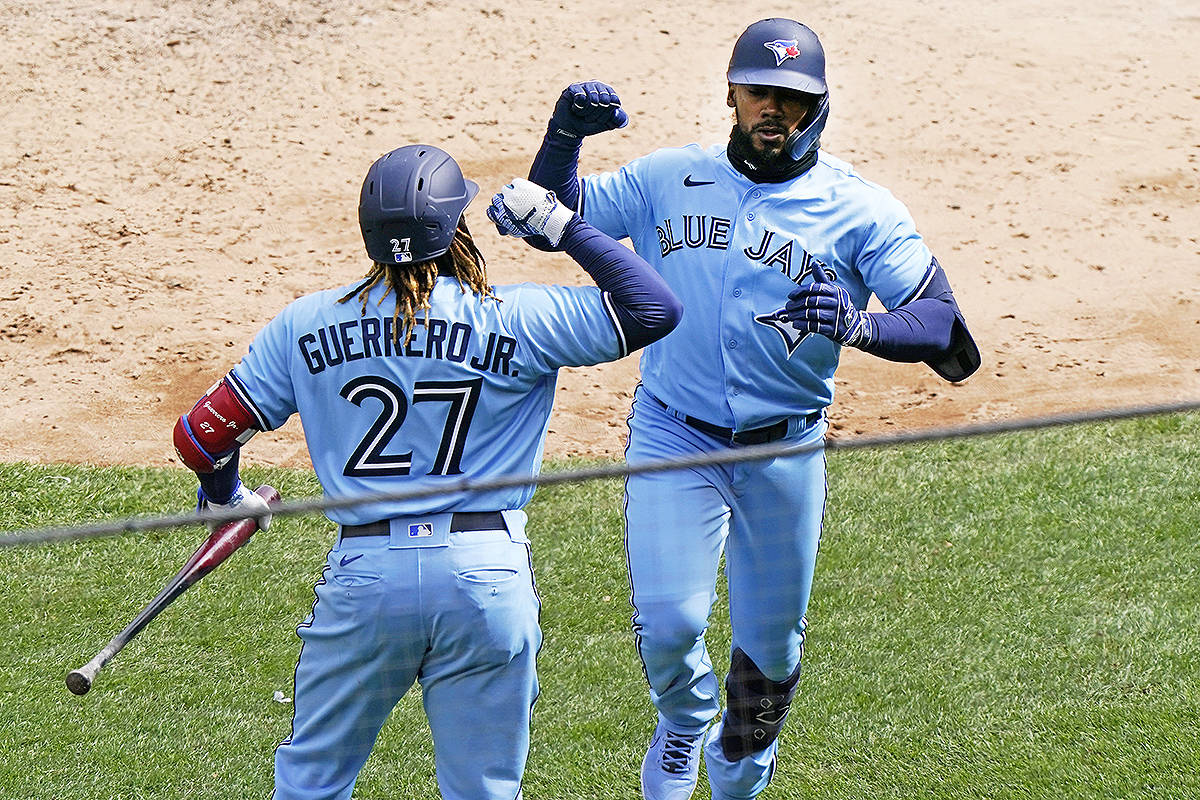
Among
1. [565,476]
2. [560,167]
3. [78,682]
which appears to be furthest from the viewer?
[560,167]

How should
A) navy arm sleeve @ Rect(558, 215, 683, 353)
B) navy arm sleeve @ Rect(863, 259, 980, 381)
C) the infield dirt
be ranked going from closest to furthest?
1. navy arm sleeve @ Rect(558, 215, 683, 353)
2. navy arm sleeve @ Rect(863, 259, 980, 381)
3. the infield dirt

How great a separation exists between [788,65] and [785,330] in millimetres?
688

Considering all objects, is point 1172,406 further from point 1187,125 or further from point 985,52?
point 985,52

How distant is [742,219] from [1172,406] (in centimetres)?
127

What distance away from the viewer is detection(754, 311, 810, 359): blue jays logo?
3939 millimetres

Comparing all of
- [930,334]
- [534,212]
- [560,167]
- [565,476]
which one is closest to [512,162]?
[560,167]

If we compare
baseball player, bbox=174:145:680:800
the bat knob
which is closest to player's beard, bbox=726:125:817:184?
baseball player, bbox=174:145:680:800

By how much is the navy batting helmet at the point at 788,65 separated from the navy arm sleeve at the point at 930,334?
0.50m

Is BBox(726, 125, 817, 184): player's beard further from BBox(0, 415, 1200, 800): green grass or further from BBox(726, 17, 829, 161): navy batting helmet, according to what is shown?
BBox(0, 415, 1200, 800): green grass

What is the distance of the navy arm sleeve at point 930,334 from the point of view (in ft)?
11.9

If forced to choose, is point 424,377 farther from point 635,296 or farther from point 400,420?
point 635,296

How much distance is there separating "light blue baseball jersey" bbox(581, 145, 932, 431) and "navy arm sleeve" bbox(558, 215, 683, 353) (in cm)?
70

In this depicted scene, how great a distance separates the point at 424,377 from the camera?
3133 mm

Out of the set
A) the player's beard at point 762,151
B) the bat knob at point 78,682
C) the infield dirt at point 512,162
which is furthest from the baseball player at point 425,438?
the infield dirt at point 512,162
